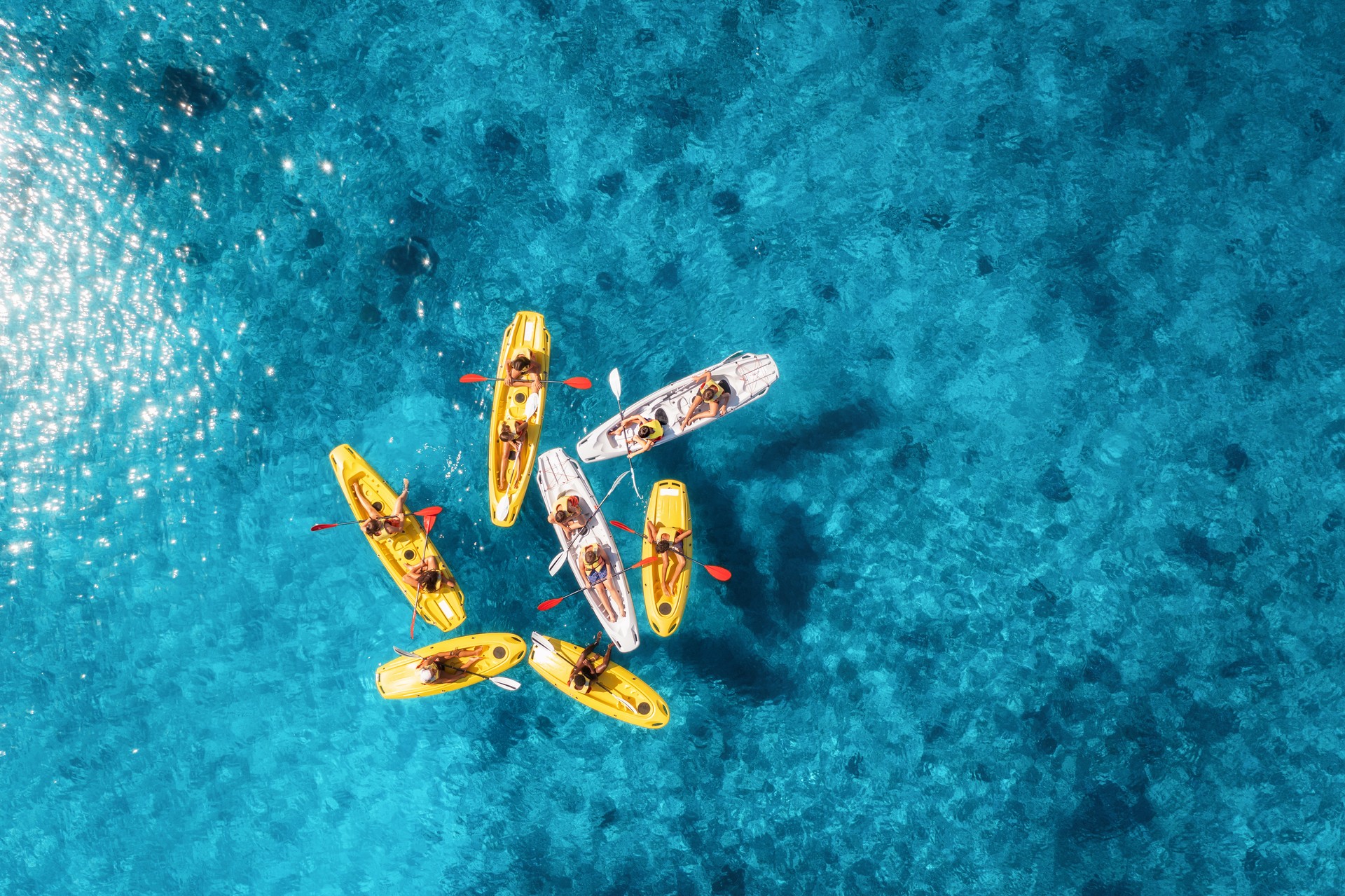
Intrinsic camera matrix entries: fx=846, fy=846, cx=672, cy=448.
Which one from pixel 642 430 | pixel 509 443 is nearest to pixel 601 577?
pixel 642 430

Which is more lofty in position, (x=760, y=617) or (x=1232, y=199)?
(x=1232, y=199)

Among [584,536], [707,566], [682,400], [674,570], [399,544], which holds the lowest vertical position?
[707,566]

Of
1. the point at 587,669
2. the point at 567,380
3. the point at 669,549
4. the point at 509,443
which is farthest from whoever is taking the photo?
the point at 567,380

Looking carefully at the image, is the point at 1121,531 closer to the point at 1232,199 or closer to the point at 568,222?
the point at 1232,199

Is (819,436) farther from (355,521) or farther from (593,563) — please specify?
(355,521)

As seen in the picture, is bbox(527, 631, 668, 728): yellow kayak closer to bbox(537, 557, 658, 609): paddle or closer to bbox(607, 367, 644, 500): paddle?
bbox(537, 557, 658, 609): paddle

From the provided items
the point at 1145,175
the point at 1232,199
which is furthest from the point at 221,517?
the point at 1232,199

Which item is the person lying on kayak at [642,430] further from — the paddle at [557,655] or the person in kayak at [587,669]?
the paddle at [557,655]

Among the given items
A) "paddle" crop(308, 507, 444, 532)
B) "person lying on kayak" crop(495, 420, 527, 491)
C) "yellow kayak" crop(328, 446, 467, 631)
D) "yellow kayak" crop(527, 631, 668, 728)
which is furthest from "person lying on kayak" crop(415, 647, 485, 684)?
"person lying on kayak" crop(495, 420, 527, 491)
